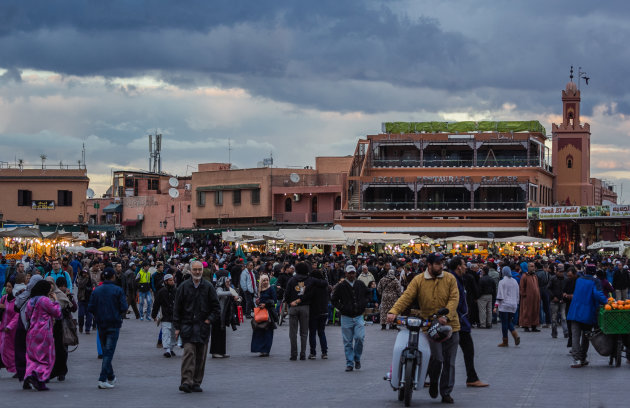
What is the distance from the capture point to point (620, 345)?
15383 millimetres

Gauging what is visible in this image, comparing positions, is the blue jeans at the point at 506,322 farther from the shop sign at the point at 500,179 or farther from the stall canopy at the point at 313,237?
the shop sign at the point at 500,179

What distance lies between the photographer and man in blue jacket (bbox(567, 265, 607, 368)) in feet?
50.7

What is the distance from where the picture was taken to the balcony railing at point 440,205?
74688 mm

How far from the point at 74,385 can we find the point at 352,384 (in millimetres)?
3643

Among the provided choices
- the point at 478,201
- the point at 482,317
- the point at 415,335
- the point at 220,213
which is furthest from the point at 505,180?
the point at 415,335

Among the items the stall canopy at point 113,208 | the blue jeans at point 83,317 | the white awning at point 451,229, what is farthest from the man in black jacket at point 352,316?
the stall canopy at point 113,208

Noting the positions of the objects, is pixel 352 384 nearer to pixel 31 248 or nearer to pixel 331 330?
pixel 331 330

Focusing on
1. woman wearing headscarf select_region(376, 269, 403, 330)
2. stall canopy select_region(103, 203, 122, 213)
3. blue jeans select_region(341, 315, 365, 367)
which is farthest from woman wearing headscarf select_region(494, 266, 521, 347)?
stall canopy select_region(103, 203, 122, 213)

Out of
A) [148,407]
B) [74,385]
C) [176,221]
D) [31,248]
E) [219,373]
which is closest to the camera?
→ [148,407]

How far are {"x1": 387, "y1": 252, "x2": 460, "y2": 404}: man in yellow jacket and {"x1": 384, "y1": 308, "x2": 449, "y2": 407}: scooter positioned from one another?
0.33 metres

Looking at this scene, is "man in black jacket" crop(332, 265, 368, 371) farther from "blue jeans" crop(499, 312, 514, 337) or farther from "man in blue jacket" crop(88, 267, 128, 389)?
"blue jeans" crop(499, 312, 514, 337)

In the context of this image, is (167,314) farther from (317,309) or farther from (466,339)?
(466,339)

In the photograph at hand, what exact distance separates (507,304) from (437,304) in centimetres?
857

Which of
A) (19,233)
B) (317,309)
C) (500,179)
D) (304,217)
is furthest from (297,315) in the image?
(304,217)
